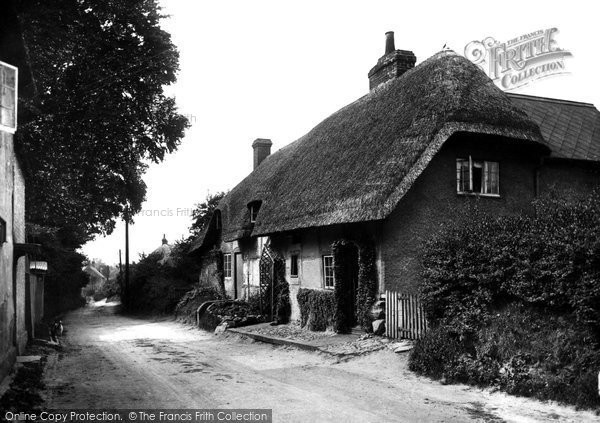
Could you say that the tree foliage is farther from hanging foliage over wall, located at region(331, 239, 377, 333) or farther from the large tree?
hanging foliage over wall, located at region(331, 239, 377, 333)

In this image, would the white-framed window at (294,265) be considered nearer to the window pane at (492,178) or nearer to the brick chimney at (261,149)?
the window pane at (492,178)

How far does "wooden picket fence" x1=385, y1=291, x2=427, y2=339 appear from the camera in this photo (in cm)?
1218

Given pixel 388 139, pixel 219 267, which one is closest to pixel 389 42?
pixel 388 139

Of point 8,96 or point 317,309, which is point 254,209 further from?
point 8,96

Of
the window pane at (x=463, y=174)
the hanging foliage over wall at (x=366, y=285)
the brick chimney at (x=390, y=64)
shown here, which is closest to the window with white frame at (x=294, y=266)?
the hanging foliage over wall at (x=366, y=285)

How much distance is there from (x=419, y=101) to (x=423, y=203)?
11.1 feet

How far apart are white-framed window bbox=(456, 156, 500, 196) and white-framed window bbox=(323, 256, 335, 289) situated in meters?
4.52

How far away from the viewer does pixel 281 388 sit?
9.15 m

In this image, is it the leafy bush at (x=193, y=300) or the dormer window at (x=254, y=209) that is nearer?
the dormer window at (x=254, y=209)

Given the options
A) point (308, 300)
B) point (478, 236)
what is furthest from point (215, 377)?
point (308, 300)

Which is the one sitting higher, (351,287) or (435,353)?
(351,287)

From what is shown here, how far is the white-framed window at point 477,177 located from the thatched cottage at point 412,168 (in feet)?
0.10

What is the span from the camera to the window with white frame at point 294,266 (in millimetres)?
19141

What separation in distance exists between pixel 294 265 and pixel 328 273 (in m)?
2.62
